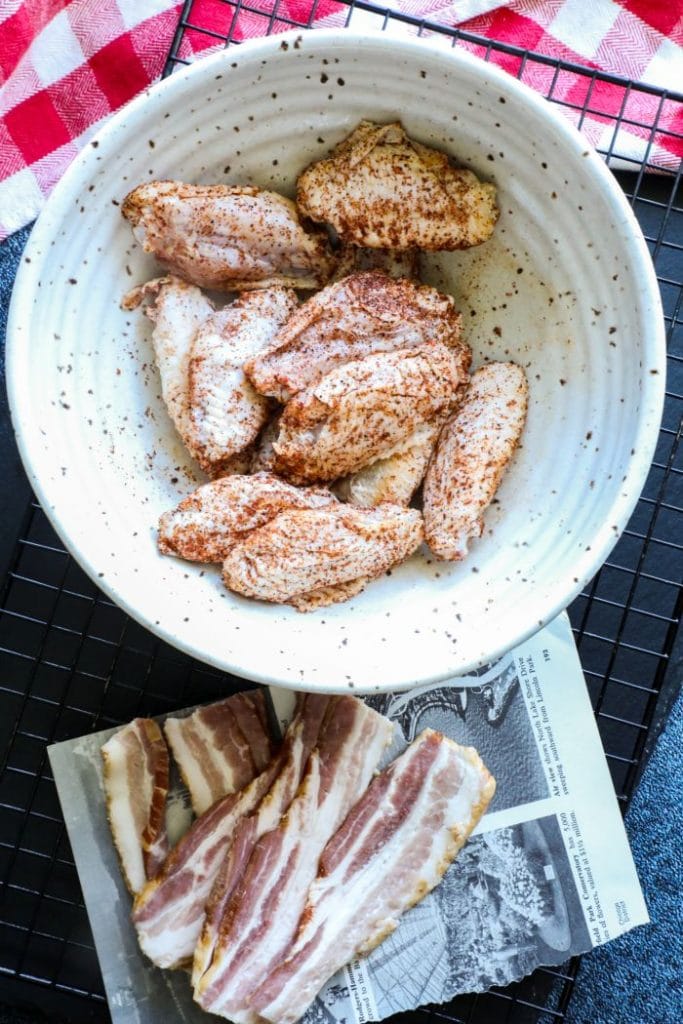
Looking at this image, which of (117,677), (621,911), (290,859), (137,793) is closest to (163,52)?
(117,677)

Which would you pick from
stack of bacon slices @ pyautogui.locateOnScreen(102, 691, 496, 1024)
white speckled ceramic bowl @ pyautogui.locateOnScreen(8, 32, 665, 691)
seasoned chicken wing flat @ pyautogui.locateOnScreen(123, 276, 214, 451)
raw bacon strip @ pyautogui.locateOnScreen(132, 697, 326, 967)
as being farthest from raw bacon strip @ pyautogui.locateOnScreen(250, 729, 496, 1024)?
seasoned chicken wing flat @ pyautogui.locateOnScreen(123, 276, 214, 451)

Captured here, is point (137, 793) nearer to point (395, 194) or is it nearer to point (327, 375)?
point (327, 375)

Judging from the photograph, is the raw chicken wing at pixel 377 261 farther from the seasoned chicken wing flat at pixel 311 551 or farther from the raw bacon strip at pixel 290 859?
the raw bacon strip at pixel 290 859

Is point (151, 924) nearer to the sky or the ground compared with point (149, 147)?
nearer to the ground

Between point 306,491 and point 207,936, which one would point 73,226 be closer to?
point 306,491

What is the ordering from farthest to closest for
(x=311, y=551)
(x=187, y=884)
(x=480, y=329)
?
(x=187, y=884)
(x=480, y=329)
(x=311, y=551)

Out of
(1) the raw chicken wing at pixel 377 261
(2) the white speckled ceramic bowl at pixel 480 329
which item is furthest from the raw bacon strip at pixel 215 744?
(1) the raw chicken wing at pixel 377 261

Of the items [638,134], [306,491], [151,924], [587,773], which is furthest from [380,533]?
[638,134]

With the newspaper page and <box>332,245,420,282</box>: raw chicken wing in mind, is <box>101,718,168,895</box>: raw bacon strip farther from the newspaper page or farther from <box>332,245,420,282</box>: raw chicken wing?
<box>332,245,420,282</box>: raw chicken wing
